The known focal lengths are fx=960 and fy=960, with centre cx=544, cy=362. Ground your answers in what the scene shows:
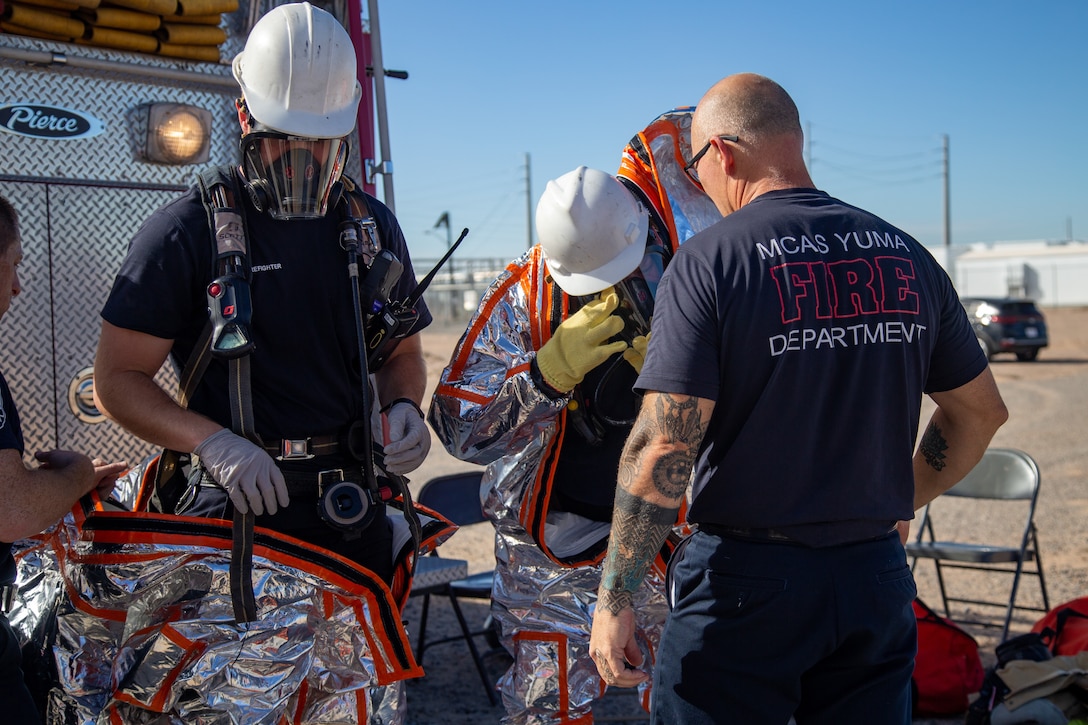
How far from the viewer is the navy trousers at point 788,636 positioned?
1897 mm

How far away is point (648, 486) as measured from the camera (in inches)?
74.7

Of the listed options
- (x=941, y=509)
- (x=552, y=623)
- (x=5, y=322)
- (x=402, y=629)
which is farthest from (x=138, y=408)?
(x=941, y=509)

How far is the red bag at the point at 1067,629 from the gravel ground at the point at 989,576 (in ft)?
1.62

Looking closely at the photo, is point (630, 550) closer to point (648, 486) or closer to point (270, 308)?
point (648, 486)

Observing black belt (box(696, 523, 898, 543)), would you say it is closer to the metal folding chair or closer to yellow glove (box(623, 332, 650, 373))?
yellow glove (box(623, 332, 650, 373))

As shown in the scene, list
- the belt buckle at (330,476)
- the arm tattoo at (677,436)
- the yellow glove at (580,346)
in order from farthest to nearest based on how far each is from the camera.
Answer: the yellow glove at (580,346)
the belt buckle at (330,476)
the arm tattoo at (677,436)

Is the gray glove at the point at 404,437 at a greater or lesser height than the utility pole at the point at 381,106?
lesser

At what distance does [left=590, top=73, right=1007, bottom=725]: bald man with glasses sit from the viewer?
1885 millimetres

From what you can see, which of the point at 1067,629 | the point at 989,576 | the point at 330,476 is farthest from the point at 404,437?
the point at 989,576

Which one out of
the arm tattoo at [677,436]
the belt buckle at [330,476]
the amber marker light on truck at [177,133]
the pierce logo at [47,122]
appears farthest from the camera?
the amber marker light on truck at [177,133]

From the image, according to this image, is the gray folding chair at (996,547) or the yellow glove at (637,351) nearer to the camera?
the yellow glove at (637,351)

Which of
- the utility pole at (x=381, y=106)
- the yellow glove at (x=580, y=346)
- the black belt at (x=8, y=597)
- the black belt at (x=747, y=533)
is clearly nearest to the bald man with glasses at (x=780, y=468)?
the black belt at (x=747, y=533)

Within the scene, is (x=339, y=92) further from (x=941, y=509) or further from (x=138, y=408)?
(x=941, y=509)

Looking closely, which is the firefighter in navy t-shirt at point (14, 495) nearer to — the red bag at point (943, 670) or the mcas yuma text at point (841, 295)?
the mcas yuma text at point (841, 295)
